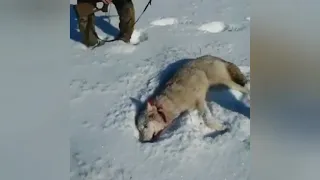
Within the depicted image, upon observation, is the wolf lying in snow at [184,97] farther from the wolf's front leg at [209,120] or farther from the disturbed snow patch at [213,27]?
the disturbed snow patch at [213,27]

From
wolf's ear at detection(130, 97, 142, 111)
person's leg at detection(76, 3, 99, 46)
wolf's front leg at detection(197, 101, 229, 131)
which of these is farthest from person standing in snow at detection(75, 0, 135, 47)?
wolf's front leg at detection(197, 101, 229, 131)

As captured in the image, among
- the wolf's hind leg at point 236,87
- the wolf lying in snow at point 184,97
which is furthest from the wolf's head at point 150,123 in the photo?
the wolf's hind leg at point 236,87

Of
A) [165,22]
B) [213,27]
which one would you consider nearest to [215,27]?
[213,27]

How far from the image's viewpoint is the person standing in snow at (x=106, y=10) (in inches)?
63.8

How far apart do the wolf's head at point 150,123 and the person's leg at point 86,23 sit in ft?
0.97

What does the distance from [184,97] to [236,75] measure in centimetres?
19

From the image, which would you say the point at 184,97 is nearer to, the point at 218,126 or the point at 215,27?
the point at 218,126

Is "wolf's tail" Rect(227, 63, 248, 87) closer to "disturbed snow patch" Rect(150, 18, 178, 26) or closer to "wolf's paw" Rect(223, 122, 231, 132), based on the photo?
"wolf's paw" Rect(223, 122, 231, 132)

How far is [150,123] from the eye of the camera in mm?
1562

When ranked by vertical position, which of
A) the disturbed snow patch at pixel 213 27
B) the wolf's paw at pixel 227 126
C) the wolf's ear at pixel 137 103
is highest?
the disturbed snow patch at pixel 213 27
